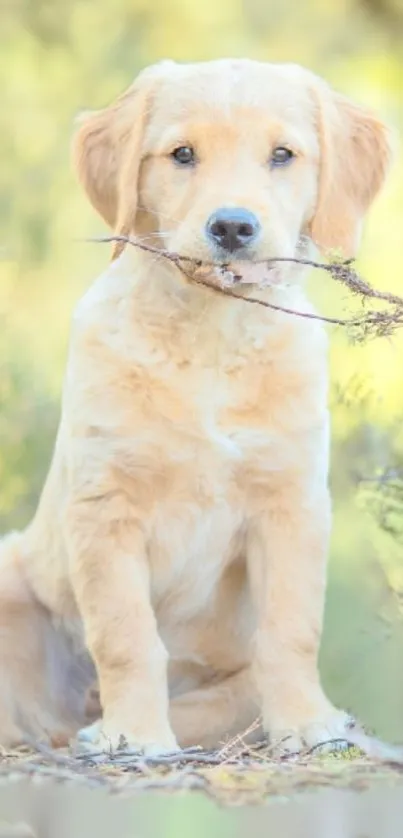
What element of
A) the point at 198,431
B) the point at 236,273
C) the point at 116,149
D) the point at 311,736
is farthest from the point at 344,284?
the point at 311,736

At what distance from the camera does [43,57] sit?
7.73 ft

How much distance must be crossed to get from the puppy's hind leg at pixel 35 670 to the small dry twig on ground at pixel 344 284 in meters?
0.57

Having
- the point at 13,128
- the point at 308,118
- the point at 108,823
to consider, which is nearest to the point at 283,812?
the point at 108,823

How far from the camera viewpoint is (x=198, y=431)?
2006mm

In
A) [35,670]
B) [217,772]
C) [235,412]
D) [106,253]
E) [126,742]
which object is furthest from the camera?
[106,253]

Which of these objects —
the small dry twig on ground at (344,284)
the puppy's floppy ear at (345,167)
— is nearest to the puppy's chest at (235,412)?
the small dry twig on ground at (344,284)

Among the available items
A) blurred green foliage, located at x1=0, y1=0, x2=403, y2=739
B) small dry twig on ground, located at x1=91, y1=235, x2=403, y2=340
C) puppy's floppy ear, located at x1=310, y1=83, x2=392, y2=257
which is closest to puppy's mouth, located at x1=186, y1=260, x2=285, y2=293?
small dry twig on ground, located at x1=91, y1=235, x2=403, y2=340

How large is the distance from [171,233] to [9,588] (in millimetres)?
615

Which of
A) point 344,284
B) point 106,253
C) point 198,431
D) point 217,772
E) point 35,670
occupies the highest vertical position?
point 106,253

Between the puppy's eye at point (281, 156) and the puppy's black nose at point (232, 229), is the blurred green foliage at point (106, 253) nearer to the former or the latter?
the puppy's eye at point (281, 156)

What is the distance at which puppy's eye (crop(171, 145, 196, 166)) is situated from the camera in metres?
2.00

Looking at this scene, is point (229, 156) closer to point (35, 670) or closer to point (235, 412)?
point (235, 412)

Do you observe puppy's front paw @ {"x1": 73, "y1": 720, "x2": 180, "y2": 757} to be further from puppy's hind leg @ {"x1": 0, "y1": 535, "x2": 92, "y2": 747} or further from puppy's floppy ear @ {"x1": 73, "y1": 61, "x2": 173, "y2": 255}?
puppy's floppy ear @ {"x1": 73, "y1": 61, "x2": 173, "y2": 255}

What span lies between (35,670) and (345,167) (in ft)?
2.96
